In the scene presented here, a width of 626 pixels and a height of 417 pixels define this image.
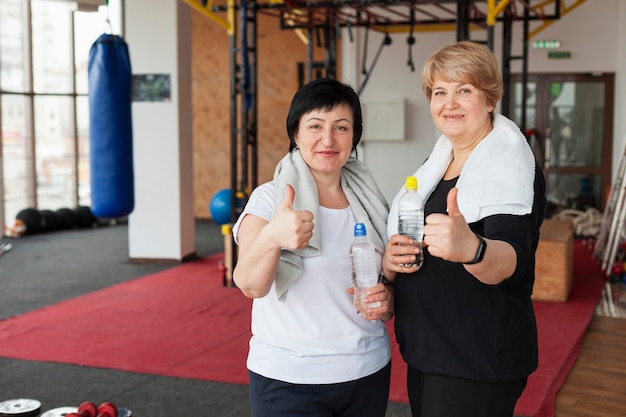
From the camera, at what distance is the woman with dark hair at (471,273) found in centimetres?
166

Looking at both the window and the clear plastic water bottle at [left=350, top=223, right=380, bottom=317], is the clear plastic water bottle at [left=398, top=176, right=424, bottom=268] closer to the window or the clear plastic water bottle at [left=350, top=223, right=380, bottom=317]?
the clear plastic water bottle at [left=350, top=223, right=380, bottom=317]

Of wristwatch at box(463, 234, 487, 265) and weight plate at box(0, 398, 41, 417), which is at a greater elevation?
wristwatch at box(463, 234, 487, 265)

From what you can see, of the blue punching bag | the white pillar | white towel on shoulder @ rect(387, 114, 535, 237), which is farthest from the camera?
the white pillar

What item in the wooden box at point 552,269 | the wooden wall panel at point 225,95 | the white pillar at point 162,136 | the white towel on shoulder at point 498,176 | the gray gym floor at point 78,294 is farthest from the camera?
the wooden wall panel at point 225,95

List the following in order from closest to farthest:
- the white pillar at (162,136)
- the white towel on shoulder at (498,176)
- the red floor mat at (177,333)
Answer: the white towel on shoulder at (498,176) < the red floor mat at (177,333) < the white pillar at (162,136)

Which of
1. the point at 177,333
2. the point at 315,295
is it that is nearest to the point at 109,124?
the point at 177,333

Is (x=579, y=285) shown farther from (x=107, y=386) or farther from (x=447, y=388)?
(x=447, y=388)

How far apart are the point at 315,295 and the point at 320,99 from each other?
497mm

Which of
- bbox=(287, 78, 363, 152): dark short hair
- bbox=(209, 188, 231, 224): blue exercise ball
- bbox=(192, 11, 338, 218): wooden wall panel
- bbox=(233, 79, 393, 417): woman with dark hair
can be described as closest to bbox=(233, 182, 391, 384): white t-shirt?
bbox=(233, 79, 393, 417): woman with dark hair

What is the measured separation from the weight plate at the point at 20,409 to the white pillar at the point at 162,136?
5.49 meters

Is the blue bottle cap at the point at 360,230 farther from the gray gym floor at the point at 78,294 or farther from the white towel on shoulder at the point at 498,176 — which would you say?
the gray gym floor at the point at 78,294

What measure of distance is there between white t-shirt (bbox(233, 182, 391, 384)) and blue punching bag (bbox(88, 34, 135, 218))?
3097 millimetres

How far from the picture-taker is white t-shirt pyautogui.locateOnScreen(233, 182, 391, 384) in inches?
73.2

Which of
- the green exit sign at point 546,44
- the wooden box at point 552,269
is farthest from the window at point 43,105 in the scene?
the wooden box at point 552,269
